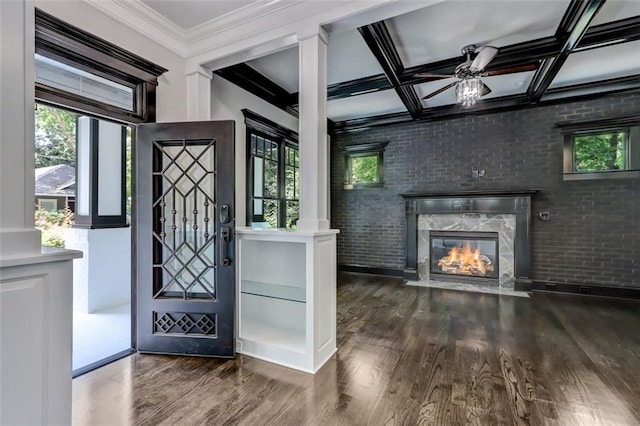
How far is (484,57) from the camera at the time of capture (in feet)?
9.23

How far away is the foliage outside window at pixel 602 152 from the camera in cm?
420

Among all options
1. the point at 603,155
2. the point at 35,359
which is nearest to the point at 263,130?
the point at 35,359

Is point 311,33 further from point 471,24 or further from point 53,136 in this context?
point 53,136

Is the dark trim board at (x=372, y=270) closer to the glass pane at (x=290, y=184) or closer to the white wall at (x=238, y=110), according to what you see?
the glass pane at (x=290, y=184)

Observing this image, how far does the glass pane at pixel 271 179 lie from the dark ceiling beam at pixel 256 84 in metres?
0.93

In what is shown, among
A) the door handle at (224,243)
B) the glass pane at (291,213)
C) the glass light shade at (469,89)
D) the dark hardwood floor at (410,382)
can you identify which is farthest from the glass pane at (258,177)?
the glass light shade at (469,89)

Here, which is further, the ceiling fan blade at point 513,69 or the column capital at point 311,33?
the ceiling fan blade at point 513,69

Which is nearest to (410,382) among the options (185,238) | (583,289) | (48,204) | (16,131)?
(185,238)

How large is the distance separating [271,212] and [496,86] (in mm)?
3867

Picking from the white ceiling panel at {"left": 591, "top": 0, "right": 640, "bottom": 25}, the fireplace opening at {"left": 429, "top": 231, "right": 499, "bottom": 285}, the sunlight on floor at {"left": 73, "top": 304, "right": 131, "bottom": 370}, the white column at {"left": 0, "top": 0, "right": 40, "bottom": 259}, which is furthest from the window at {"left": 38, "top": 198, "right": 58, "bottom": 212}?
the white ceiling panel at {"left": 591, "top": 0, "right": 640, "bottom": 25}

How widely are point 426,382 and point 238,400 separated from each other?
4.35 feet

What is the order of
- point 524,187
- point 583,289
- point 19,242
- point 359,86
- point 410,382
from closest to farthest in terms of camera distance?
1. point 19,242
2. point 410,382
3. point 359,86
4. point 583,289
5. point 524,187

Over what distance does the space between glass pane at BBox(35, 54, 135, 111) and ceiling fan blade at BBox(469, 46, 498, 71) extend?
3.27 meters

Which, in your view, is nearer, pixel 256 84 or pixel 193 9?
pixel 193 9
